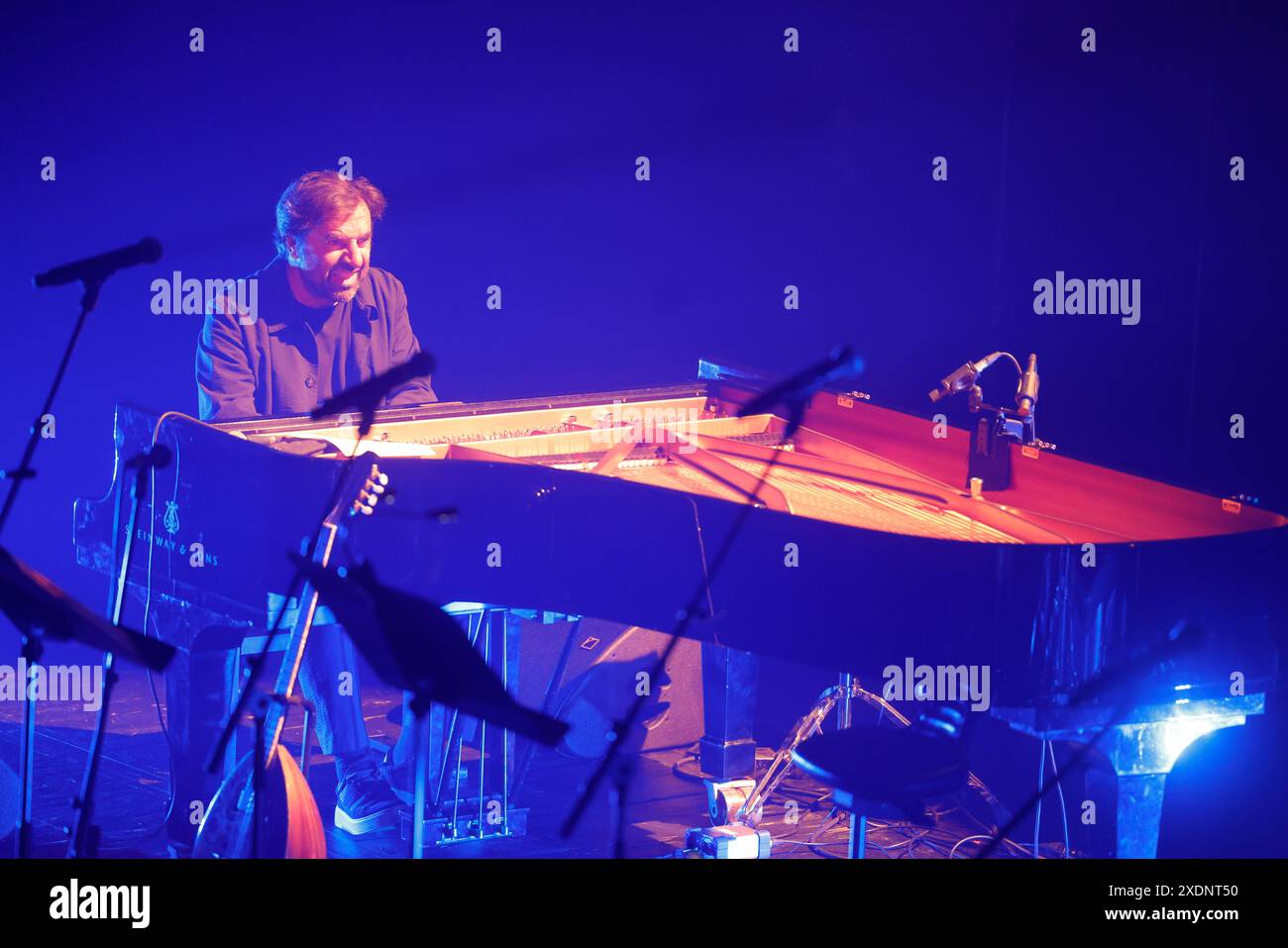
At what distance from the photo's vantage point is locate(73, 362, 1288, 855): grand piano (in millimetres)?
3582

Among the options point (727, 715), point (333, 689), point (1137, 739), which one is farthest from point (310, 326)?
point (1137, 739)

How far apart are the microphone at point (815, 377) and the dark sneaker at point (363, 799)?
2323mm

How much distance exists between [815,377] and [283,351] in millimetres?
2903

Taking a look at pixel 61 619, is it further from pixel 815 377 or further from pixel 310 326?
pixel 310 326

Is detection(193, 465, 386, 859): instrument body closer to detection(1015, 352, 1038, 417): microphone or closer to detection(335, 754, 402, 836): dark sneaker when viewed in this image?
detection(335, 754, 402, 836): dark sneaker

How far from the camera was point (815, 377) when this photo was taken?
9.57 ft

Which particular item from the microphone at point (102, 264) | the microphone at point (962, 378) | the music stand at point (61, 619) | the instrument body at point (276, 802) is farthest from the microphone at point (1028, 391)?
the music stand at point (61, 619)

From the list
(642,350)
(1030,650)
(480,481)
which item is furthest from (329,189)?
(1030,650)

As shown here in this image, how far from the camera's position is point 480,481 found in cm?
409

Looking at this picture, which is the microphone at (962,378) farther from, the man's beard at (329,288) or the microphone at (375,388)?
the man's beard at (329,288)

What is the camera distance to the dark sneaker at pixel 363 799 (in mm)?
4691

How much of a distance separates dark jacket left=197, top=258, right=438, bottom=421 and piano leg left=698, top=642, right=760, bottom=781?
4.69 feet

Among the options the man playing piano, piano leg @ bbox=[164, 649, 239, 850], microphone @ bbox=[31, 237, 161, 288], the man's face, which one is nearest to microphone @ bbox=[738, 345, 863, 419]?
microphone @ bbox=[31, 237, 161, 288]
